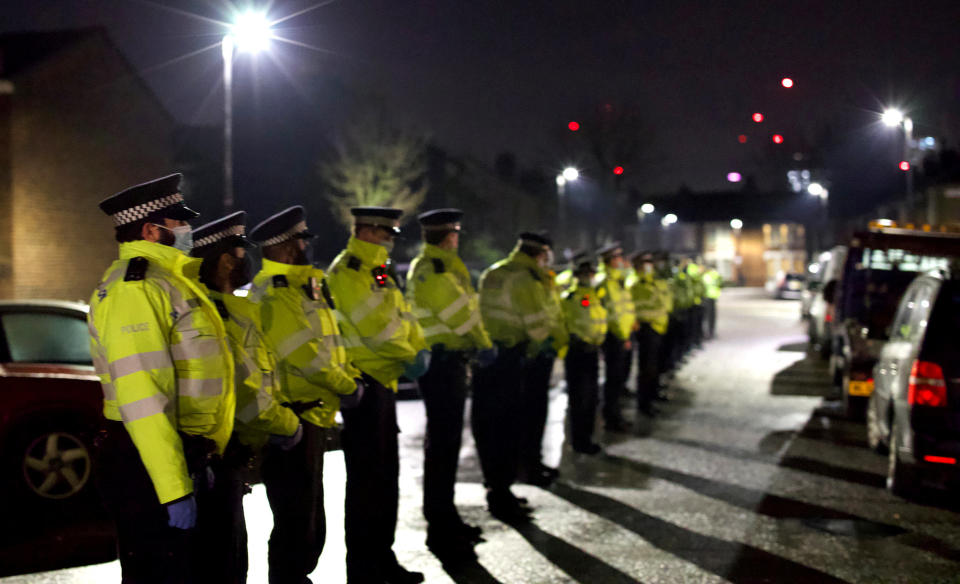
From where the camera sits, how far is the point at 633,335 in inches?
511

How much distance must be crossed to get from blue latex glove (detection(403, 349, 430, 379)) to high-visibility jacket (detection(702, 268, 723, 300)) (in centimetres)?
1686

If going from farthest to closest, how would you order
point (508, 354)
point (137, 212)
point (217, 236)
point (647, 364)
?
point (647, 364)
point (508, 354)
point (217, 236)
point (137, 212)

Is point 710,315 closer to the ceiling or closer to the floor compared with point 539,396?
closer to the floor

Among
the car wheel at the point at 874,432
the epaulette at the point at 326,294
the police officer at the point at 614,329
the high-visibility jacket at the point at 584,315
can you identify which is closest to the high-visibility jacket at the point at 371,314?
the epaulette at the point at 326,294

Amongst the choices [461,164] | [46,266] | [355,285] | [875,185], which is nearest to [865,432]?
[355,285]

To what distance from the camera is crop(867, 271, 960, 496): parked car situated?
6832 mm

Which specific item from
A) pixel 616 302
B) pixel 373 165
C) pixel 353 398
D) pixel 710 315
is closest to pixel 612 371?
pixel 616 302

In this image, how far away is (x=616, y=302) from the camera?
36.6 feet

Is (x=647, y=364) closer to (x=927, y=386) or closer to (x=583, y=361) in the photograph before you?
(x=583, y=361)

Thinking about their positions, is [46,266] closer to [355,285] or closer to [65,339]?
[65,339]

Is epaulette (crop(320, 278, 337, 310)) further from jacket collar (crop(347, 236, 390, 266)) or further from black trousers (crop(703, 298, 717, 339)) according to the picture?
black trousers (crop(703, 298, 717, 339))

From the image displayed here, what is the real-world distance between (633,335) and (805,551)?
6908 millimetres

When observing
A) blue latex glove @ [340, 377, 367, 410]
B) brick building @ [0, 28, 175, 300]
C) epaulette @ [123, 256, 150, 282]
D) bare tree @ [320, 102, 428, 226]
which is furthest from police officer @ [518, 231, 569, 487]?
bare tree @ [320, 102, 428, 226]

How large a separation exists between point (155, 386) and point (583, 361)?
22.0 feet
